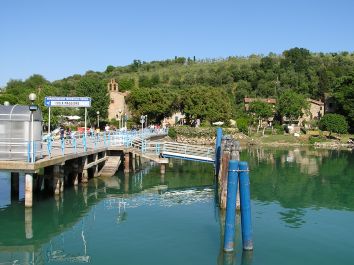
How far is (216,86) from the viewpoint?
130 m

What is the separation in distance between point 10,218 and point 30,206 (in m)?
1.20

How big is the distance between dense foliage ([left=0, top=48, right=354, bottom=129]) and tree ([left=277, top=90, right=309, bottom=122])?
208 mm

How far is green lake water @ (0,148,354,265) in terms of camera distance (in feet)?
54.9

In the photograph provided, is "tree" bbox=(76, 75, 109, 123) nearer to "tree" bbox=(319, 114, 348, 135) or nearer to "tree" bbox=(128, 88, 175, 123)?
"tree" bbox=(128, 88, 175, 123)

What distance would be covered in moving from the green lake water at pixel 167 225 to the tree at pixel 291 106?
5978 cm

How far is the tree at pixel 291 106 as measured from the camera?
9325 cm

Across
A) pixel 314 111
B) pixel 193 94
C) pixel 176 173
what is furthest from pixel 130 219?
pixel 314 111

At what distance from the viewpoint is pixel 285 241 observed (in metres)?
19.0

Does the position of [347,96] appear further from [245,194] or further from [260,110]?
[245,194]

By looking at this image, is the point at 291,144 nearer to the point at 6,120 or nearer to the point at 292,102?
the point at 292,102

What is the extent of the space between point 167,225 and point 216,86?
11073 cm

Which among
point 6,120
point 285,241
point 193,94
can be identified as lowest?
point 285,241

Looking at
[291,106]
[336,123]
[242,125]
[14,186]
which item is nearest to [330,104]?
[291,106]

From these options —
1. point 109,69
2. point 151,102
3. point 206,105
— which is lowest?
point 206,105
